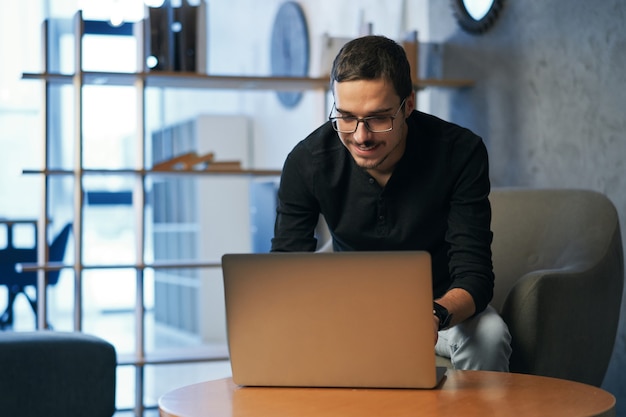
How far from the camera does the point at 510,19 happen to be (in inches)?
137

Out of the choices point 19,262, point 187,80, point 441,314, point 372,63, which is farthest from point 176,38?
point 441,314

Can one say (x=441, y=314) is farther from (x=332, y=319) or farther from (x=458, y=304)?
(x=332, y=319)

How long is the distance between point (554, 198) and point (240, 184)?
158 inches

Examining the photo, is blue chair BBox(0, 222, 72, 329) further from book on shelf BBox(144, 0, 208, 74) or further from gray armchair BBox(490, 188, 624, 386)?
gray armchair BBox(490, 188, 624, 386)

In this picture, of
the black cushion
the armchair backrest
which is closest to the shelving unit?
the armchair backrest

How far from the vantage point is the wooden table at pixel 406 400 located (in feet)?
4.39

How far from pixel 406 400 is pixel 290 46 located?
188 inches

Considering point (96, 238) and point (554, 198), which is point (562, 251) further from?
point (96, 238)

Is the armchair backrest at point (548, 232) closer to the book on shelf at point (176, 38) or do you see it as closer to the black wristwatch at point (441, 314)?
the black wristwatch at point (441, 314)

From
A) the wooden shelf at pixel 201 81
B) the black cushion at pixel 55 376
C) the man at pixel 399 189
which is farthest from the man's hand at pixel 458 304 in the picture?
the wooden shelf at pixel 201 81

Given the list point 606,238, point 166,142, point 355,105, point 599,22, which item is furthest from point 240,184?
point 355,105

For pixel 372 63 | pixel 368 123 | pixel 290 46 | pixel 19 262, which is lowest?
pixel 19 262

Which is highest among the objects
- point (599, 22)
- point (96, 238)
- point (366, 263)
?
point (599, 22)

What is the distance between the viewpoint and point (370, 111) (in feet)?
5.95
